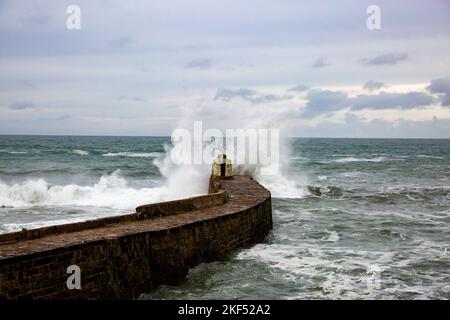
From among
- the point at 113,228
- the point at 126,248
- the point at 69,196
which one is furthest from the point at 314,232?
the point at 69,196

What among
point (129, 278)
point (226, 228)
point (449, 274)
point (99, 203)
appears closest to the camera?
point (129, 278)

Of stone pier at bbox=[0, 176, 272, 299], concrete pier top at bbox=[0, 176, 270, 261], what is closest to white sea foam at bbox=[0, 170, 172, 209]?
concrete pier top at bbox=[0, 176, 270, 261]

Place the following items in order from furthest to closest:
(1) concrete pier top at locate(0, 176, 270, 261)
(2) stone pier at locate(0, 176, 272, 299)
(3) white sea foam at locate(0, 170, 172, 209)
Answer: (3) white sea foam at locate(0, 170, 172, 209) → (1) concrete pier top at locate(0, 176, 270, 261) → (2) stone pier at locate(0, 176, 272, 299)

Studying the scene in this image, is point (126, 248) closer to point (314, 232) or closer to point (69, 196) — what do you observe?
point (314, 232)

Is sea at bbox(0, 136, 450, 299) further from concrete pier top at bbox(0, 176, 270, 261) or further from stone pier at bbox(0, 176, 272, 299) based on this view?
concrete pier top at bbox(0, 176, 270, 261)

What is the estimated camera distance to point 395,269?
9.58m

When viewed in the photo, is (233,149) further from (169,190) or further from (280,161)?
(169,190)

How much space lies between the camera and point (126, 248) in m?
7.84

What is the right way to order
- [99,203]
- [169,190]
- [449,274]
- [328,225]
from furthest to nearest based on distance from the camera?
[169,190] → [99,203] → [328,225] → [449,274]

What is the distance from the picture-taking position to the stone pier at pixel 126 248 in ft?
21.2

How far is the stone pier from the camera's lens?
6461 millimetres

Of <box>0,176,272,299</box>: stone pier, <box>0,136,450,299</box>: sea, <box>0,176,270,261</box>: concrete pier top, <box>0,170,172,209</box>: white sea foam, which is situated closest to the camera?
<box>0,176,272,299</box>: stone pier
